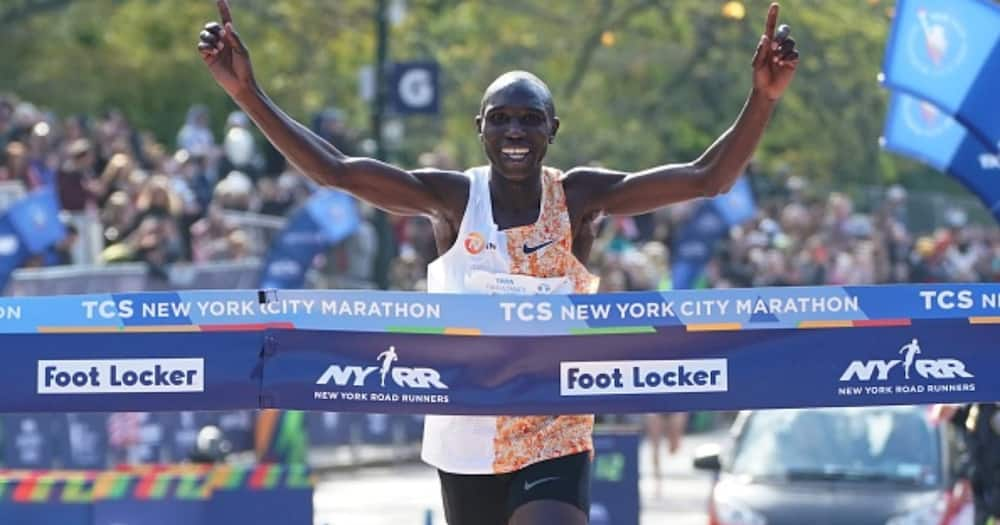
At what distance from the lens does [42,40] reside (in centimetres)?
3484

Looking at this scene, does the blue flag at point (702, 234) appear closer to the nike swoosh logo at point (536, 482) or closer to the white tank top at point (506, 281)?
the white tank top at point (506, 281)

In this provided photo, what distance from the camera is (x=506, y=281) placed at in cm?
709

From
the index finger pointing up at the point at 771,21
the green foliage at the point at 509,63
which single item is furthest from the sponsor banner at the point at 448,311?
the green foliage at the point at 509,63

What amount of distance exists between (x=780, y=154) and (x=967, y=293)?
3521 cm

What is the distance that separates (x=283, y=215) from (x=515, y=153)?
672 inches

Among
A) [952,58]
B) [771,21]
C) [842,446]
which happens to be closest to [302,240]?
[842,446]

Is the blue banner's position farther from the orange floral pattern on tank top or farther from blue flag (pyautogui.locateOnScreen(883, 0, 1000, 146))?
blue flag (pyautogui.locateOnScreen(883, 0, 1000, 146))

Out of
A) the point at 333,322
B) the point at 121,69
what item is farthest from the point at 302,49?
the point at 333,322

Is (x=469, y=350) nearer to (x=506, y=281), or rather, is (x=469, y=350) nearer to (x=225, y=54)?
(x=506, y=281)

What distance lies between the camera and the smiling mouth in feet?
23.0

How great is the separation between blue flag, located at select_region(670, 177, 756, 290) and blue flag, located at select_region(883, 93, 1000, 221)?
40.5 feet

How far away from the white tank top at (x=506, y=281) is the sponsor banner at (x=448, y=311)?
20 cm

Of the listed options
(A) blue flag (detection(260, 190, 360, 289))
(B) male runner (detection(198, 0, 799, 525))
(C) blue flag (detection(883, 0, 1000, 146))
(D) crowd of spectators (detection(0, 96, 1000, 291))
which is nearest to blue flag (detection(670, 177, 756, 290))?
(D) crowd of spectators (detection(0, 96, 1000, 291))

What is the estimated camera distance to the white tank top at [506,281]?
6.99 meters
